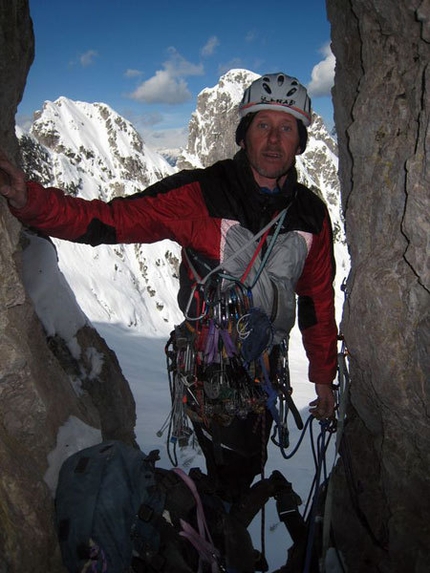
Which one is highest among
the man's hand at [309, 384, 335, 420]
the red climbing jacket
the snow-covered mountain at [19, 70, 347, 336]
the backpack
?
the snow-covered mountain at [19, 70, 347, 336]

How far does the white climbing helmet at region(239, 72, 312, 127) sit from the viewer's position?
3889 mm

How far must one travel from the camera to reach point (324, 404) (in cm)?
426

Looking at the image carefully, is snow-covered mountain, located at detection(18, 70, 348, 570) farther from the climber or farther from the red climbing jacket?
the red climbing jacket

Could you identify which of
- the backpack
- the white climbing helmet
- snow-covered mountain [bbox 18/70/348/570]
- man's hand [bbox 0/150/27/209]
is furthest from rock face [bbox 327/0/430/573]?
snow-covered mountain [bbox 18/70/348/570]

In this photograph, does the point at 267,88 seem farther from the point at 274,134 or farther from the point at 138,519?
the point at 138,519

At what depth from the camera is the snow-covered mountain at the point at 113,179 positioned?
45.4 metres

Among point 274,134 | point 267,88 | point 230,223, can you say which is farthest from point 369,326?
point 267,88

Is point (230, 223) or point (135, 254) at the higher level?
→ point (135, 254)

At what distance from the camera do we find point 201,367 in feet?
12.5

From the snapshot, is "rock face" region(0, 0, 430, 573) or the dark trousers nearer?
"rock face" region(0, 0, 430, 573)

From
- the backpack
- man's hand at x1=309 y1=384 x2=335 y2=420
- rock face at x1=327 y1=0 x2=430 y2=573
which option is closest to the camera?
rock face at x1=327 y1=0 x2=430 y2=573

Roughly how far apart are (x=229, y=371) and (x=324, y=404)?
3.93 ft

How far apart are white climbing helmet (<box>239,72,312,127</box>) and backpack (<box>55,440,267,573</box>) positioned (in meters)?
3.36

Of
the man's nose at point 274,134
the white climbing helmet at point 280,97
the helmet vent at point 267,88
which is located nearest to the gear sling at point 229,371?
the man's nose at point 274,134
